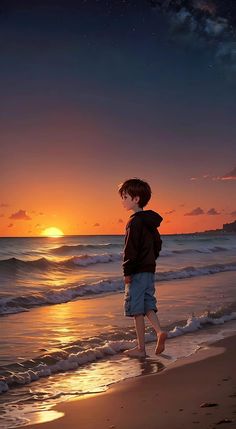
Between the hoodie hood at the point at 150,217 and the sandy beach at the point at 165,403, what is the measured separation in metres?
1.59

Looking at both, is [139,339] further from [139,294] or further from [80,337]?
[80,337]

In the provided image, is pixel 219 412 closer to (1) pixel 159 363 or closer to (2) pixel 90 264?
(1) pixel 159 363

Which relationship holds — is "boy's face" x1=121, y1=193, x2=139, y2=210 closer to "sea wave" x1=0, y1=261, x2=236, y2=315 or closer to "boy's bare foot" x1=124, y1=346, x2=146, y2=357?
"boy's bare foot" x1=124, y1=346, x2=146, y2=357

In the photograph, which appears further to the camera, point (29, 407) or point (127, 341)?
point (127, 341)

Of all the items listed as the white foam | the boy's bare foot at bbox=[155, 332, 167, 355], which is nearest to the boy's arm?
the boy's bare foot at bbox=[155, 332, 167, 355]

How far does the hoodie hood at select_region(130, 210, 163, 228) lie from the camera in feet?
21.0

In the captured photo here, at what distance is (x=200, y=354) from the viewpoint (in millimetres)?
6488

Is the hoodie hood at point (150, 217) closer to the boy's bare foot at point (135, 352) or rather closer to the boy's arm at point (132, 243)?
the boy's arm at point (132, 243)

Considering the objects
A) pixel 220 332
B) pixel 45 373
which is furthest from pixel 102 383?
pixel 220 332

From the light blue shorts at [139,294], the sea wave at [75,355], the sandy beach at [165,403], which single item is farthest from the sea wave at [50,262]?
the sandy beach at [165,403]

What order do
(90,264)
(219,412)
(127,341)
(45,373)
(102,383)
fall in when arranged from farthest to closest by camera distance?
(90,264)
(127,341)
(45,373)
(102,383)
(219,412)

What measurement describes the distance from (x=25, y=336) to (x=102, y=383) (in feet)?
9.28

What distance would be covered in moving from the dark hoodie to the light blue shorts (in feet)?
0.26

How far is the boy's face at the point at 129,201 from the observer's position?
643cm
